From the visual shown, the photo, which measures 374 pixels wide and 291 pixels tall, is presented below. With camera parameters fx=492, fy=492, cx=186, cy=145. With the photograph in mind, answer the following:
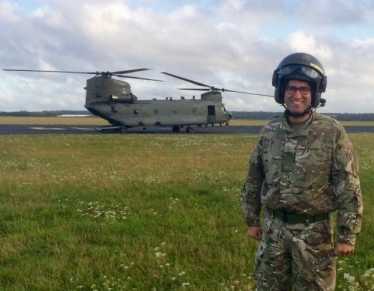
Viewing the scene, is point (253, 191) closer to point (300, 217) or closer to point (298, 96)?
point (300, 217)

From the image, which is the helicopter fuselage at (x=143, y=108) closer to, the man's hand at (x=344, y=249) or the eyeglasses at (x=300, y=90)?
the eyeglasses at (x=300, y=90)

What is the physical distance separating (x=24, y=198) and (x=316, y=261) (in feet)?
27.9

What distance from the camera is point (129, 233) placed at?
846 centimetres

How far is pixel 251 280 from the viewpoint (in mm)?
6262

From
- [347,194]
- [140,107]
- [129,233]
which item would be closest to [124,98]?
[140,107]

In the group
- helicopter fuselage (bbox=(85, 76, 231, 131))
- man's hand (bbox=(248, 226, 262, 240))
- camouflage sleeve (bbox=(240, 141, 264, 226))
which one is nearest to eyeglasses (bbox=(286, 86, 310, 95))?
camouflage sleeve (bbox=(240, 141, 264, 226))

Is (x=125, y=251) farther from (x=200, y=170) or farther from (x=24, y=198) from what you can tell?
(x=200, y=170)

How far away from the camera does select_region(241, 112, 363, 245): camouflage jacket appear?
429cm

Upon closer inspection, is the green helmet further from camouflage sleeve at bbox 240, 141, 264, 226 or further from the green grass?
the green grass

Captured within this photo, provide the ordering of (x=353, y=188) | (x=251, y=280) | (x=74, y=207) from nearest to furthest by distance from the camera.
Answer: (x=353, y=188) → (x=251, y=280) → (x=74, y=207)

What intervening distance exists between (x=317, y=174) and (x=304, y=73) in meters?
0.91

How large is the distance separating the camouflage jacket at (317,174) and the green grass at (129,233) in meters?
1.89

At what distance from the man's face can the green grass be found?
2502 millimetres

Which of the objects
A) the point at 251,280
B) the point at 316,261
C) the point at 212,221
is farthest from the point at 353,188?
the point at 212,221
